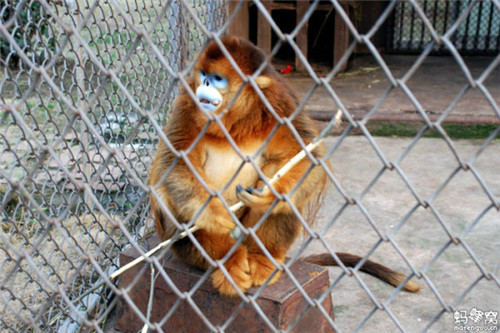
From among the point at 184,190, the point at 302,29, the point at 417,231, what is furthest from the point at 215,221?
the point at 302,29

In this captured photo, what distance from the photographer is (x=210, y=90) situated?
224cm

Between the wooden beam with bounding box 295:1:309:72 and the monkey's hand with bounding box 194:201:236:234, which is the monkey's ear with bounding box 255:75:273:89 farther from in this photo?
the wooden beam with bounding box 295:1:309:72

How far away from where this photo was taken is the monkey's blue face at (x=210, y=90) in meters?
2.23

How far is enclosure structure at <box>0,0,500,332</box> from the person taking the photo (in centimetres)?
146

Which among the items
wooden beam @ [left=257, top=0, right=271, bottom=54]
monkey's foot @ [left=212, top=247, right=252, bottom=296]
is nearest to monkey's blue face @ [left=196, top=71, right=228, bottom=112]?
monkey's foot @ [left=212, top=247, right=252, bottom=296]

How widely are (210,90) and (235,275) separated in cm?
76

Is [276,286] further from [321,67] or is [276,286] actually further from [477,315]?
[321,67]

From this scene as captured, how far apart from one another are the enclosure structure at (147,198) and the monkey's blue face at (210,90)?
14cm

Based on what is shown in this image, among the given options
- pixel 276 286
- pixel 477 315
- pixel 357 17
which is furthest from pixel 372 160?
pixel 357 17

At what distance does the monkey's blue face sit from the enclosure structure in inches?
5.6

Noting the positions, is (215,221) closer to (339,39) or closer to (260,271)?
(260,271)

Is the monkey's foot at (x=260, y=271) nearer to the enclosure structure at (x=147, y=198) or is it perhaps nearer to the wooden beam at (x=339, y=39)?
the enclosure structure at (x=147, y=198)

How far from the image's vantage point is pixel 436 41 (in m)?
1.25

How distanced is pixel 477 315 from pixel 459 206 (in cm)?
131
